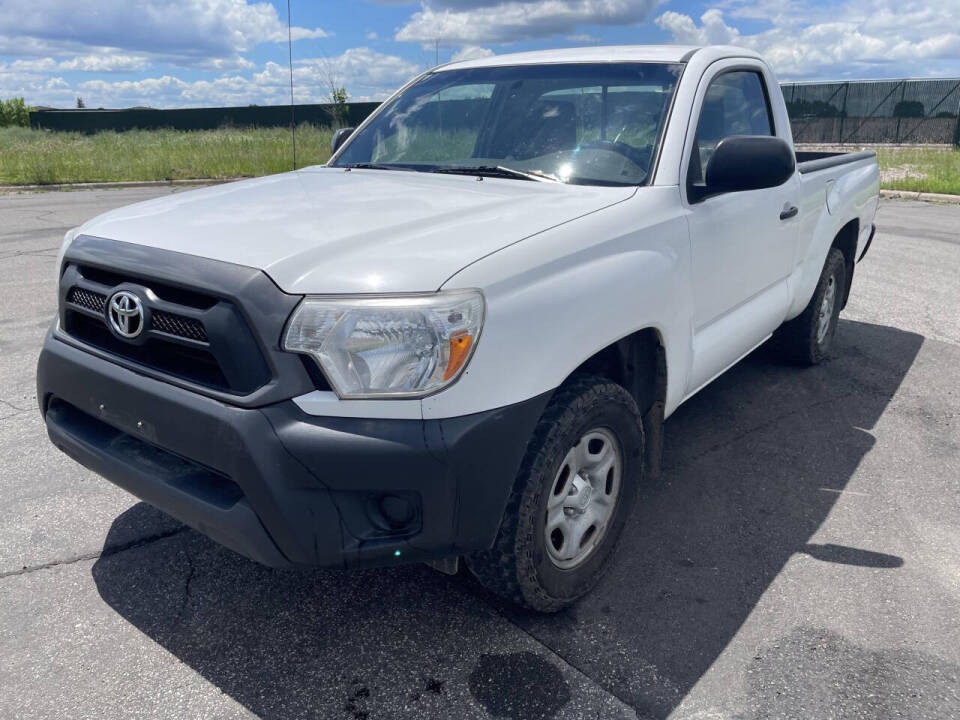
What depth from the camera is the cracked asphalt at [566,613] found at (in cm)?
235

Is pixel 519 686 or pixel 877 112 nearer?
pixel 519 686

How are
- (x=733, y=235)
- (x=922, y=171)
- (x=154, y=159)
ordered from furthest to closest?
(x=154, y=159) < (x=922, y=171) < (x=733, y=235)

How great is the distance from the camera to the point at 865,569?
3041 millimetres

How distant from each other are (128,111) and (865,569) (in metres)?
38.2

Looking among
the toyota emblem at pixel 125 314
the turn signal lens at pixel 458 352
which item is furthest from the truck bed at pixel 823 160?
the toyota emblem at pixel 125 314

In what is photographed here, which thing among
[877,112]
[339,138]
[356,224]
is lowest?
Answer: [356,224]

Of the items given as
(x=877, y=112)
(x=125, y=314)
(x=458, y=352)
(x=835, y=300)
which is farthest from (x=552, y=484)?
(x=877, y=112)

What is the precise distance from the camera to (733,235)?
11.4ft

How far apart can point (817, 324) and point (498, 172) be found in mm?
2756

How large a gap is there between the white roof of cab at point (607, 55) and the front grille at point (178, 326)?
87.5 inches

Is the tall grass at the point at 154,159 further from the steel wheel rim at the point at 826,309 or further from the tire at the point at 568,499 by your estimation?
the tire at the point at 568,499

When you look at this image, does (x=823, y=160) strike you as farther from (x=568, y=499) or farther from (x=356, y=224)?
(x=356, y=224)

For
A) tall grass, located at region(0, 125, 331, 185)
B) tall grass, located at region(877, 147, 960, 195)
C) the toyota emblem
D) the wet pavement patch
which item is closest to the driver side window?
the wet pavement patch

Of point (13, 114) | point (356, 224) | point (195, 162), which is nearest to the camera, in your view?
point (356, 224)
